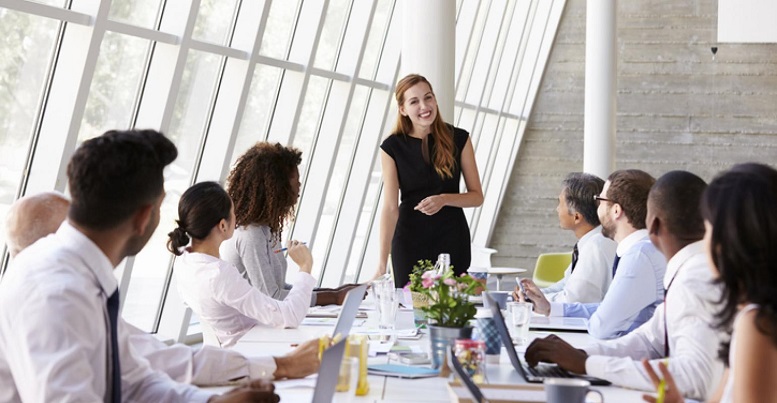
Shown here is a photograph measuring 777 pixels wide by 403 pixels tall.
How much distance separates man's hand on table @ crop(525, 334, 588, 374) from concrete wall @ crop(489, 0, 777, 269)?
502 inches

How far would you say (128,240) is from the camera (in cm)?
202

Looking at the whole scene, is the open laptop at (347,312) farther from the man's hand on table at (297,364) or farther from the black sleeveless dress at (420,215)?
the black sleeveless dress at (420,215)

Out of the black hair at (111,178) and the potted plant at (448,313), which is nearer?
the black hair at (111,178)

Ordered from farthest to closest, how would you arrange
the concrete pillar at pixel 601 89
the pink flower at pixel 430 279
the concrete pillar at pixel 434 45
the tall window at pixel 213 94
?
1. the concrete pillar at pixel 601 89
2. the concrete pillar at pixel 434 45
3. the tall window at pixel 213 94
4. the pink flower at pixel 430 279

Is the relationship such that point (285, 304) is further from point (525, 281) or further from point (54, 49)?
point (54, 49)

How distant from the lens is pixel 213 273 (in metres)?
3.34

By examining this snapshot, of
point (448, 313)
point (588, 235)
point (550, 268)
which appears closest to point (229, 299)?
point (448, 313)

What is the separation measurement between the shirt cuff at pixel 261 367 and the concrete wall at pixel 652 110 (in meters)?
13.0

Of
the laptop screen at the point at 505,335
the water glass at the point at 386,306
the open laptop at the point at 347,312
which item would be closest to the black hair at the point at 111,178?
the open laptop at the point at 347,312

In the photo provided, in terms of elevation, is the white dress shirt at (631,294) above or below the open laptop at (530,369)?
above

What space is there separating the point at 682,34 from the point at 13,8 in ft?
39.4

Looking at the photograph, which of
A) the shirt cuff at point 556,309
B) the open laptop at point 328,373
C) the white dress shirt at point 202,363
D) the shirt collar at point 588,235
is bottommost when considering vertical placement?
the white dress shirt at point 202,363

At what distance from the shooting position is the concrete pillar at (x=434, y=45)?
7711 millimetres

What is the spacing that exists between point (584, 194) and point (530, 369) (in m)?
2.63
